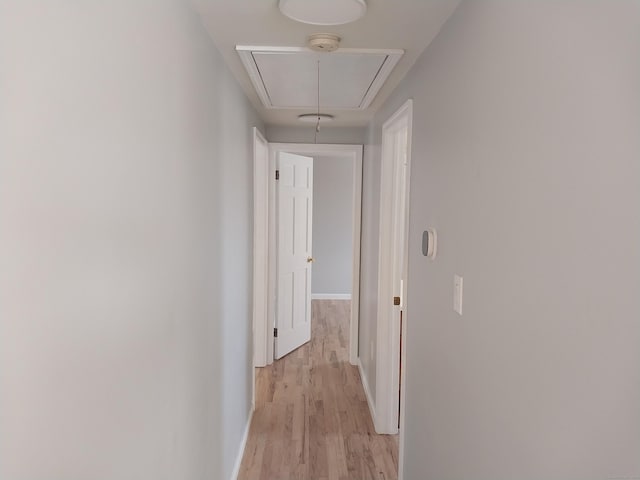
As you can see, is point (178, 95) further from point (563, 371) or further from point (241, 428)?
point (241, 428)

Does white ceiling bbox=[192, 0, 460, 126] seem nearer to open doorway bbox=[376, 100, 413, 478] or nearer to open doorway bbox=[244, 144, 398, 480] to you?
open doorway bbox=[376, 100, 413, 478]

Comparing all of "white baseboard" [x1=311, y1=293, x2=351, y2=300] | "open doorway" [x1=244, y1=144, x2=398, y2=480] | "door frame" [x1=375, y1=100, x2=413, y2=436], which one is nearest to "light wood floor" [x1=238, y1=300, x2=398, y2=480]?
"open doorway" [x1=244, y1=144, x2=398, y2=480]

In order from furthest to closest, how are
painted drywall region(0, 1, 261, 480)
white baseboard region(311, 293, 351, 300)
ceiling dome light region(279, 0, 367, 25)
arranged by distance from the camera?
white baseboard region(311, 293, 351, 300)
ceiling dome light region(279, 0, 367, 25)
painted drywall region(0, 1, 261, 480)

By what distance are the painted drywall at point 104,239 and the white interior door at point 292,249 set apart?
2.36 meters

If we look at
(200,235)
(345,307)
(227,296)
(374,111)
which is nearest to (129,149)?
(200,235)

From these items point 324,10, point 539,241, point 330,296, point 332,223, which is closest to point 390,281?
point 324,10

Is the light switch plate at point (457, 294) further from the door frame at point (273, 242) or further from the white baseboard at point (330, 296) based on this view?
the white baseboard at point (330, 296)

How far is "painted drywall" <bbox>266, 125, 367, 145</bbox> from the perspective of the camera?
409cm

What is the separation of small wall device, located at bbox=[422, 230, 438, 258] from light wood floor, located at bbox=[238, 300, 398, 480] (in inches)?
58.3

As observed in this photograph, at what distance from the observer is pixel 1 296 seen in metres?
0.62

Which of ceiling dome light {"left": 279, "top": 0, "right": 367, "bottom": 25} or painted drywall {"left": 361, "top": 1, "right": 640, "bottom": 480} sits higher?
ceiling dome light {"left": 279, "top": 0, "right": 367, "bottom": 25}

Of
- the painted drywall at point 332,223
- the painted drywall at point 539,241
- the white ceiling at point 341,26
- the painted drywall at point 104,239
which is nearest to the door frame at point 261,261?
the white ceiling at point 341,26

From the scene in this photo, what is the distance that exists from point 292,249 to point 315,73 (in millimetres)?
2333

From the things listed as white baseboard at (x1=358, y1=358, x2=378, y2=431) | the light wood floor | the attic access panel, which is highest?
the attic access panel
